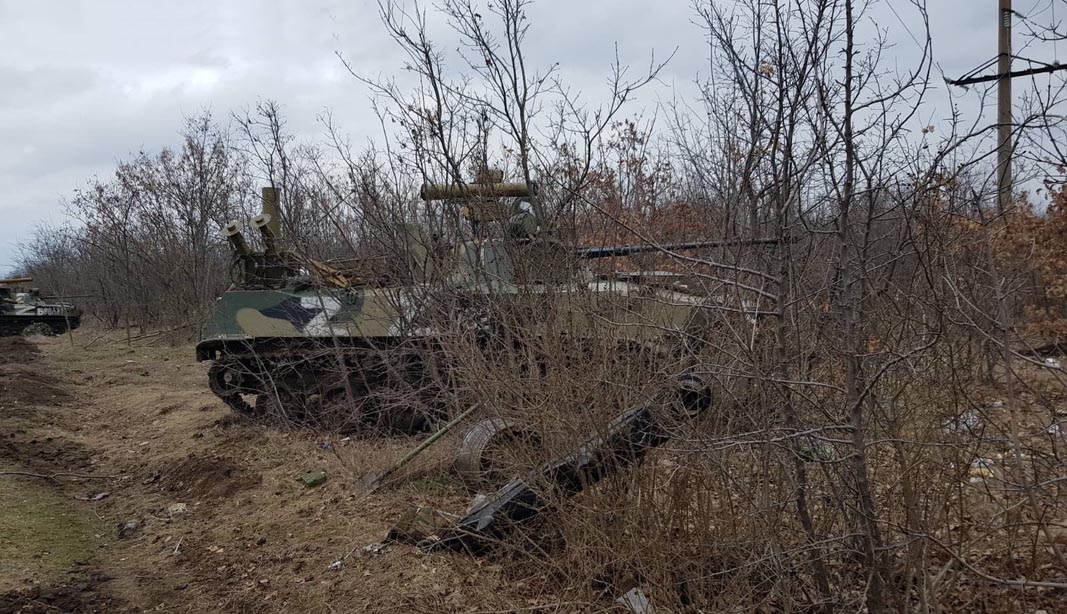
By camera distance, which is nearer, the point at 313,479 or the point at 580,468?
the point at 580,468

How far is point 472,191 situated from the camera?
19.6 ft

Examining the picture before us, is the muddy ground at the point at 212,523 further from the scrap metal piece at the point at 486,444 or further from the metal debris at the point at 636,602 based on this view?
the scrap metal piece at the point at 486,444

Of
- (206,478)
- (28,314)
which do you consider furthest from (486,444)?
(28,314)

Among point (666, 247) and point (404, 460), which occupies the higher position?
point (666, 247)

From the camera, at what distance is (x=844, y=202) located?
260 centimetres

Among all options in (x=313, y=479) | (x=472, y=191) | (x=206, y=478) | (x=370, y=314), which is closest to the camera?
(x=472, y=191)

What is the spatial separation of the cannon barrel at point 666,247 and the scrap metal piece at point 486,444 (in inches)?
38.9

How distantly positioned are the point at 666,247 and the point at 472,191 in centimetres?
256

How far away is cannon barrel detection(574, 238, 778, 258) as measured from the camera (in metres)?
3.47

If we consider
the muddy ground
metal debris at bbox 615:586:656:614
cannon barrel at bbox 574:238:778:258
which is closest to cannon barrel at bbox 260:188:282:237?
the muddy ground

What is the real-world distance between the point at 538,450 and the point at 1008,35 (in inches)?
99.5

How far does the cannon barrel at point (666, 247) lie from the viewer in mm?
3468

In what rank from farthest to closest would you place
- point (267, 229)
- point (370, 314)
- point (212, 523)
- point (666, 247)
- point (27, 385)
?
point (27, 385)
point (267, 229)
point (370, 314)
point (212, 523)
point (666, 247)

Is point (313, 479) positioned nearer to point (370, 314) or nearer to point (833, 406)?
point (370, 314)
